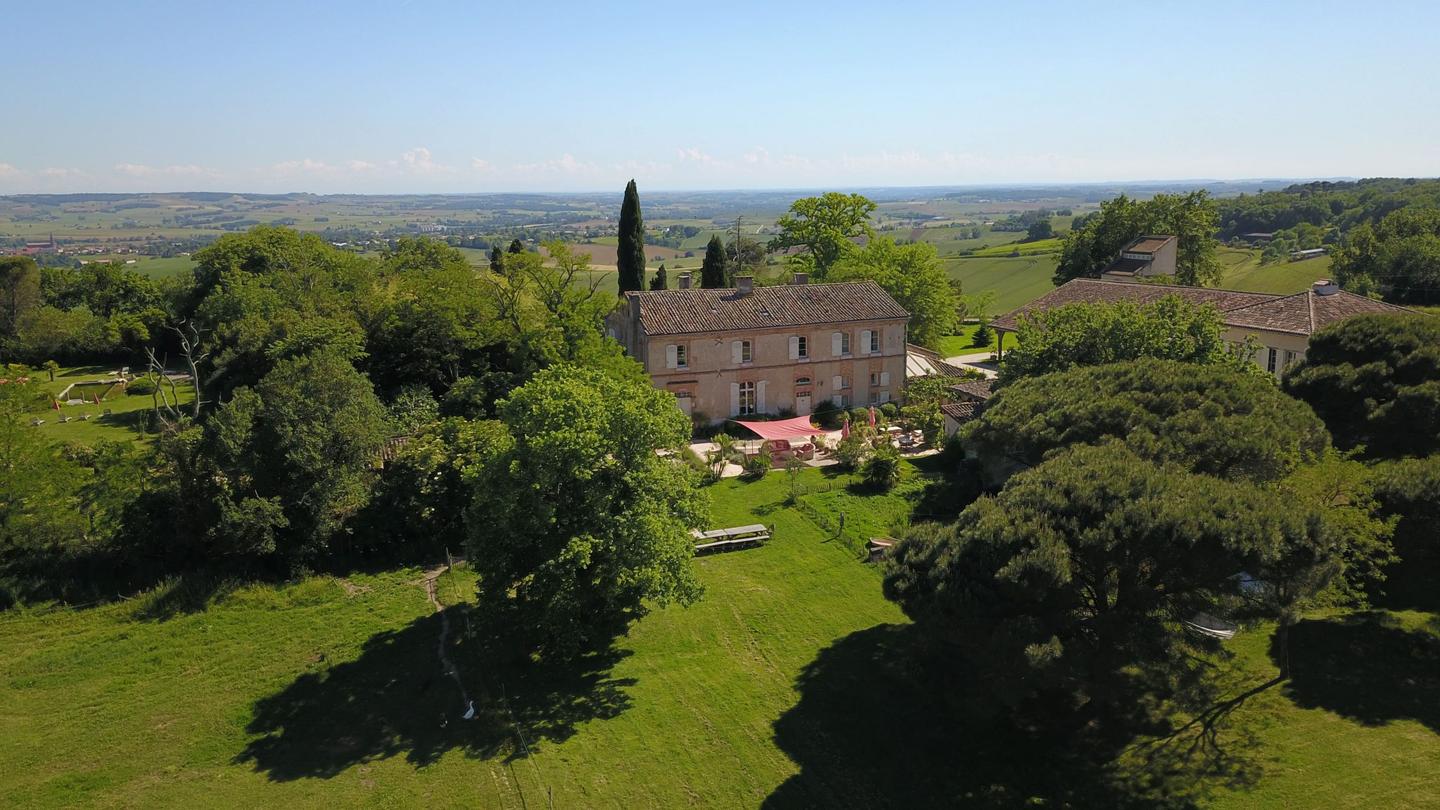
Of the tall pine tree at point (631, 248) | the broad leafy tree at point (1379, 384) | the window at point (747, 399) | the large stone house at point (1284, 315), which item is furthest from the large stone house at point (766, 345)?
the broad leafy tree at point (1379, 384)

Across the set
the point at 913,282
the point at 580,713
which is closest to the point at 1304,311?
the point at 913,282

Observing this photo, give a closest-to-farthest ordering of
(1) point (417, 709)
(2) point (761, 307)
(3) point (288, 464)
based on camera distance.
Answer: (1) point (417, 709) < (3) point (288, 464) < (2) point (761, 307)

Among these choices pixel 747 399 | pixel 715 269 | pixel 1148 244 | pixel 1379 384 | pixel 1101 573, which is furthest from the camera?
pixel 1148 244

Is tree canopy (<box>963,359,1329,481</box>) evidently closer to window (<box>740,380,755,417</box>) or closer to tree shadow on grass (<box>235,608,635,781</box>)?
tree shadow on grass (<box>235,608,635,781</box>)

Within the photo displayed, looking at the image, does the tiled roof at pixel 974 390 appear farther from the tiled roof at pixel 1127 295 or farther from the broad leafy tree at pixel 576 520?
the broad leafy tree at pixel 576 520

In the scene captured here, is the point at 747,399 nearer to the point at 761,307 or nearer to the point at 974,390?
the point at 761,307

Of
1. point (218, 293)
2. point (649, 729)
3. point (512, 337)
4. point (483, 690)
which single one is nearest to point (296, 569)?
point (483, 690)

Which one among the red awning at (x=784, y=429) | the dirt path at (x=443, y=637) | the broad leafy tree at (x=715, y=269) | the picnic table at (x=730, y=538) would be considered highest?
the broad leafy tree at (x=715, y=269)
